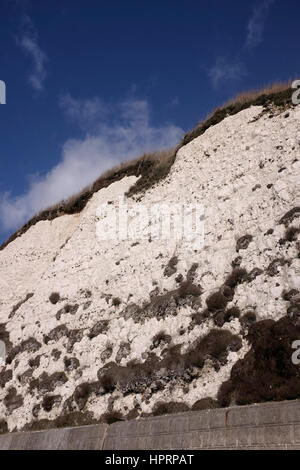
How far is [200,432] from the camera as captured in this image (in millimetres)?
9117

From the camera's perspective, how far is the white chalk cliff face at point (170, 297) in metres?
12.9

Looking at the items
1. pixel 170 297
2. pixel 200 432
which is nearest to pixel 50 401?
pixel 170 297

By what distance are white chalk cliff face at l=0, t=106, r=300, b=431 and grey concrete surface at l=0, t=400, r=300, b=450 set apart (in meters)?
1.58

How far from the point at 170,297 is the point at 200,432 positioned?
710 cm

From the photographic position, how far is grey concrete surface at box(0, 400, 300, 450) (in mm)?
7898

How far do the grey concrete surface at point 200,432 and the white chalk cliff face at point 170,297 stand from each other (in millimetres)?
1583

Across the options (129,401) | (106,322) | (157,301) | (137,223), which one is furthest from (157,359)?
(137,223)

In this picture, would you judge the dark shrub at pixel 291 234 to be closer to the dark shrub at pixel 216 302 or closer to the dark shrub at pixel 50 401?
the dark shrub at pixel 216 302

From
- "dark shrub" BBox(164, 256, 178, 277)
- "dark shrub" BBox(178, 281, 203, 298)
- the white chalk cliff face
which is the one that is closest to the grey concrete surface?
the white chalk cliff face

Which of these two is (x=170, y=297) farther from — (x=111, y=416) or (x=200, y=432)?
(x=200, y=432)

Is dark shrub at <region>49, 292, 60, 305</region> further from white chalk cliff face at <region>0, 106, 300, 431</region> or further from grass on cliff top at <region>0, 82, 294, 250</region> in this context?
grass on cliff top at <region>0, 82, 294, 250</region>

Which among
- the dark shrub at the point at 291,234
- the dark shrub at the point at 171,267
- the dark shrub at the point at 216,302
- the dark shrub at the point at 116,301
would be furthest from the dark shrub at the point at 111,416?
the dark shrub at the point at 291,234

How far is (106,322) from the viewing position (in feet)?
56.4

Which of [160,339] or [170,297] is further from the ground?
[170,297]
